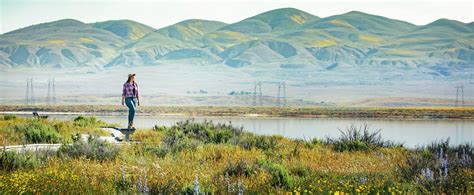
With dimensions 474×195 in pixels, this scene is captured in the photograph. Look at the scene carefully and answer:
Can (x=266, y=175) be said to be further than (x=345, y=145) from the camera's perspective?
No

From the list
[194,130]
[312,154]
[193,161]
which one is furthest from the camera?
[194,130]

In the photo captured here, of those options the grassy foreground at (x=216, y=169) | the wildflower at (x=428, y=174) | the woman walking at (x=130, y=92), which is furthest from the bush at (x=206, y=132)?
the wildflower at (x=428, y=174)

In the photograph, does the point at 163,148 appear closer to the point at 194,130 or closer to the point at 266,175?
the point at 266,175

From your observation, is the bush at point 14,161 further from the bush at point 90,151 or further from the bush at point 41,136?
the bush at point 41,136

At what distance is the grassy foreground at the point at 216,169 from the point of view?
1128cm

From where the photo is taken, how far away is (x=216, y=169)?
14.8 meters

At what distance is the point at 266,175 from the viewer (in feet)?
43.7

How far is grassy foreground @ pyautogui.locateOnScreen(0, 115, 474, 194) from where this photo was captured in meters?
11.3

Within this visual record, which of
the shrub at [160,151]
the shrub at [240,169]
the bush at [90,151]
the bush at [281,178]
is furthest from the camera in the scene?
the shrub at [160,151]

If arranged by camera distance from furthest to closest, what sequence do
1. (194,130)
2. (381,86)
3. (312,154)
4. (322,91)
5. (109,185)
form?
(381,86)
(322,91)
(194,130)
(312,154)
(109,185)

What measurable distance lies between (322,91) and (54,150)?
157189 mm

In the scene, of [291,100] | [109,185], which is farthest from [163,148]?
[291,100]

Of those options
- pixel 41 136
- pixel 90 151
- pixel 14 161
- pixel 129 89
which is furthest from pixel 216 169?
pixel 129 89

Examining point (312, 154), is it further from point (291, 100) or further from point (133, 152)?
point (291, 100)
